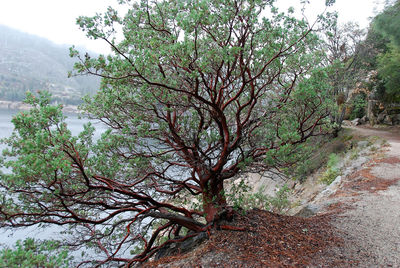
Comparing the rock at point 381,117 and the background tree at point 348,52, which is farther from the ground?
the background tree at point 348,52

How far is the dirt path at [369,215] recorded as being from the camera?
3.86 m

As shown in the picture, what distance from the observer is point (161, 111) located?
15.4ft

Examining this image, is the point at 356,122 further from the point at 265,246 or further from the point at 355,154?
the point at 265,246

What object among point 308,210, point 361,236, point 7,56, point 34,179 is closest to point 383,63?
Result: point 308,210

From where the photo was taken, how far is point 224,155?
4797 millimetres

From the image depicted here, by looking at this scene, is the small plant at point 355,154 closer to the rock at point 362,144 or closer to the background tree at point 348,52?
the rock at point 362,144

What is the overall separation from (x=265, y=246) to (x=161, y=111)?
9.52 feet

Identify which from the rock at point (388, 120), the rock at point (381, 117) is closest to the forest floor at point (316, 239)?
the rock at point (388, 120)

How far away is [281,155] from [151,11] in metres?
3.49

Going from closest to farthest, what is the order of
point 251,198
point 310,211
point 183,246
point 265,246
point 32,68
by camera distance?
1. point 265,246
2. point 183,246
3. point 251,198
4. point 310,211
5. point 32,68

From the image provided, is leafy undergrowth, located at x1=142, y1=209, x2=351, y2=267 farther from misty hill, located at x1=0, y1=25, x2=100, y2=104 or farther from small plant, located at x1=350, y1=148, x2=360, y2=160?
misty hill, located at x1=0, y1=25, x2=100, y2=104

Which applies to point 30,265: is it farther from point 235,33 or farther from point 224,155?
point 235,33

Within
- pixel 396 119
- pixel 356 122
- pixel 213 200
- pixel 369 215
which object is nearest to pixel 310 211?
pixel 369 215

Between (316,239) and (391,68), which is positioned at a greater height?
(391,68)
